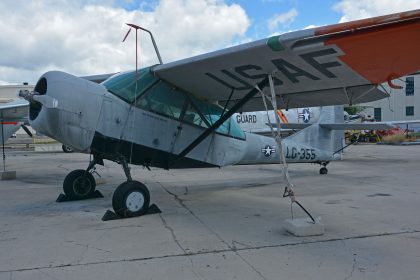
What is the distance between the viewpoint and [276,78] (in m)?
6.57

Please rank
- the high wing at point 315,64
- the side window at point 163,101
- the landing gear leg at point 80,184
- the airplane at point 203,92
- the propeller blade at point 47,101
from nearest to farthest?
the high wing at point 315,64, the airplane at point 203,92, the propeller blade at point 47,101, the side window at point 163,101, the landing gear leg at point 80,184

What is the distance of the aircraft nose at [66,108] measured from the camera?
6270 mm

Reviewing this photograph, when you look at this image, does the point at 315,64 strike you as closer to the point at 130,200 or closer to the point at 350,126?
the point at 130,200

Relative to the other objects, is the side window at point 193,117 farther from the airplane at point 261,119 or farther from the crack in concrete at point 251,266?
the airplane at point 261,119

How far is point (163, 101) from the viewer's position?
746cm

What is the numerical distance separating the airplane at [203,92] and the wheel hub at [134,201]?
2 cm

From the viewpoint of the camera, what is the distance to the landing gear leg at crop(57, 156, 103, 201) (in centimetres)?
839

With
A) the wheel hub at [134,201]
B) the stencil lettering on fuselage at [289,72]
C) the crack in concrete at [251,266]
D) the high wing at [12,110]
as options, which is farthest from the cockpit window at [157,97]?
the high wing at [12,110]

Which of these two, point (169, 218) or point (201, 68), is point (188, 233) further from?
point (201, 68)

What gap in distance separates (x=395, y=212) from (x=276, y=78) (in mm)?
3138

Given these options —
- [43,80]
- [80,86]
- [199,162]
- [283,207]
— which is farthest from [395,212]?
[43,80]

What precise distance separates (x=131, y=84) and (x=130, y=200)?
6.68 ft

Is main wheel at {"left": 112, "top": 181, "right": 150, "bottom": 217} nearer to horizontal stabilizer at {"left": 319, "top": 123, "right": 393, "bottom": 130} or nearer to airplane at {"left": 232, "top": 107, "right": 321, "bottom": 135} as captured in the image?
horizontal stabilizer at {"left": 319, "top": 123, "right": 393, "bottom": 130}

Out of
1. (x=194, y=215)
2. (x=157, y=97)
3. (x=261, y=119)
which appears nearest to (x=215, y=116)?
(x=157, y=97)
